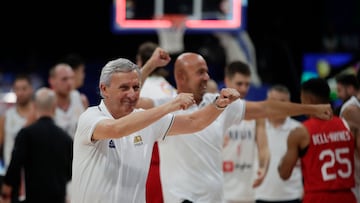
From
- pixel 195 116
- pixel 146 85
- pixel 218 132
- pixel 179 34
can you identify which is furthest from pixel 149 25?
pixel 195 116

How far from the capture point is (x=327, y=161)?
7836 millimetres

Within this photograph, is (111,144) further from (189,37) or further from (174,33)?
(189,37)

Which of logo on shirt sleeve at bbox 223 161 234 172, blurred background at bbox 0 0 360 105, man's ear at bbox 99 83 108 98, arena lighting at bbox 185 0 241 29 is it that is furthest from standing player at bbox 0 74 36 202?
man's ear at bbox 99 83 108 98

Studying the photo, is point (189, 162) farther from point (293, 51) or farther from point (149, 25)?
point (293, 51)

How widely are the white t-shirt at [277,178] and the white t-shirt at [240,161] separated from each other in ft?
0.66

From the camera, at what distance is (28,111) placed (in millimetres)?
12398

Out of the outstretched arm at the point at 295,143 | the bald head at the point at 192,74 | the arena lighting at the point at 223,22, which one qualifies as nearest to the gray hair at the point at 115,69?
the bald head at the point at 192,74

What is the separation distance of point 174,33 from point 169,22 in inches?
23.6

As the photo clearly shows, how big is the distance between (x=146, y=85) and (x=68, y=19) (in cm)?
1426

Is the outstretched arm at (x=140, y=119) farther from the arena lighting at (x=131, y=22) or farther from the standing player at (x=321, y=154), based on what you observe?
the arena lighting at (x=131, y=22)

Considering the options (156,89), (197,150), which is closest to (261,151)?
(156,89)

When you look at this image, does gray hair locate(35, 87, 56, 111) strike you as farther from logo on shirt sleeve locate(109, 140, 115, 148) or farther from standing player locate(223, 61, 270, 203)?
logo on shirt sleeve locate(109, 140, 115, 148)

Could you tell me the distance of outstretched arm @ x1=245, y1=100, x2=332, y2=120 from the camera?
7.12 metres

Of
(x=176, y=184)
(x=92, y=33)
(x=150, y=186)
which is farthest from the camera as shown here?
(x=92, y=33)
